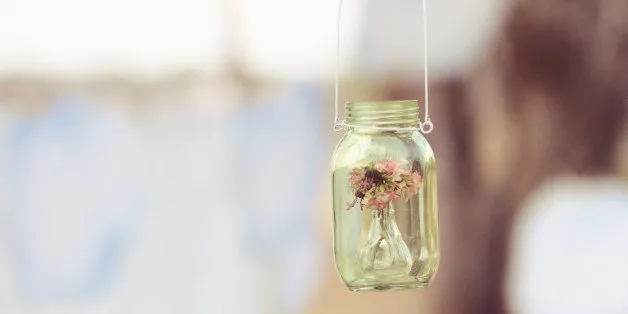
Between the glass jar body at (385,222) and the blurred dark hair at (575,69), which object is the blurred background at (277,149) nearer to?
the blurred dark hair at (575,69)

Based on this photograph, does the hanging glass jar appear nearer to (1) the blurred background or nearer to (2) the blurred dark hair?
(1) the blurred background

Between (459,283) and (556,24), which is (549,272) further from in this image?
(556,24)

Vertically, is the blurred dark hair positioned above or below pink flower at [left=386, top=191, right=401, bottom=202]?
above

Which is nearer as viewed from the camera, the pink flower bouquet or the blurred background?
the pink flower bouquet

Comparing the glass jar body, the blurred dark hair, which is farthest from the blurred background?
the glass jar body

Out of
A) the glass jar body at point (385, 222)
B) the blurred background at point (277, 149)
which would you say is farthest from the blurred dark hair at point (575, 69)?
the glass jar body at point (385, 222)

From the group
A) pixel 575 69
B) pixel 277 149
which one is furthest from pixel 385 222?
pixel 575 69

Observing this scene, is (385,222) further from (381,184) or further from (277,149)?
(277,149)
